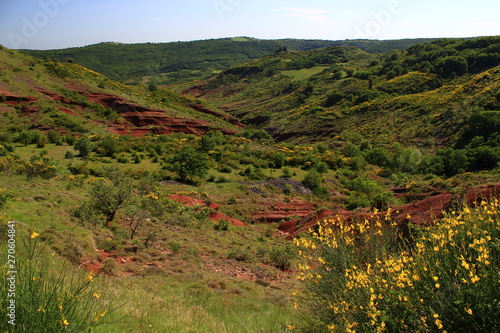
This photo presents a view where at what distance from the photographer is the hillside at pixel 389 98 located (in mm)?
49031

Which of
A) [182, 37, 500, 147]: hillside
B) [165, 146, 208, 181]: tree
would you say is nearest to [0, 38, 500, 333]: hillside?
[165, 146, 208, 181]: tree

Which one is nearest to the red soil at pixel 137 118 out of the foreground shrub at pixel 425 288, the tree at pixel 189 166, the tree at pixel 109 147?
the tree at pixel 109 147

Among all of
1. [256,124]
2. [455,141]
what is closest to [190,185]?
[455,141]

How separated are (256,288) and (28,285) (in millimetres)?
7495

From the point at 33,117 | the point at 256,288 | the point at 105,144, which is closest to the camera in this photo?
the point at 256,288

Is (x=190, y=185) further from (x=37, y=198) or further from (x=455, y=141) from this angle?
(x=455, y=141)

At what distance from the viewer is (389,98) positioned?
218 ft

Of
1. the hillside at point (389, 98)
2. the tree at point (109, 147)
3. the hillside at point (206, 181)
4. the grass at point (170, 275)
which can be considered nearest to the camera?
the grass at point (170, 275)

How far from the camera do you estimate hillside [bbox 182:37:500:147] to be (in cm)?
4903

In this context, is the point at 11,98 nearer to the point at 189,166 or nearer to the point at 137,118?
the point at 137,118

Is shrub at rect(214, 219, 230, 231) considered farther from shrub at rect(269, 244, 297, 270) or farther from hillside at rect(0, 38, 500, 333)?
shrub at rect(269, 244, 297, 270)

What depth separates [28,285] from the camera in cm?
357

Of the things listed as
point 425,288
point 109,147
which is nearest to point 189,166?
point 109,147

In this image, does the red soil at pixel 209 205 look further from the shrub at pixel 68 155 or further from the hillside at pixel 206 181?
the shrub at pixel 68 155
